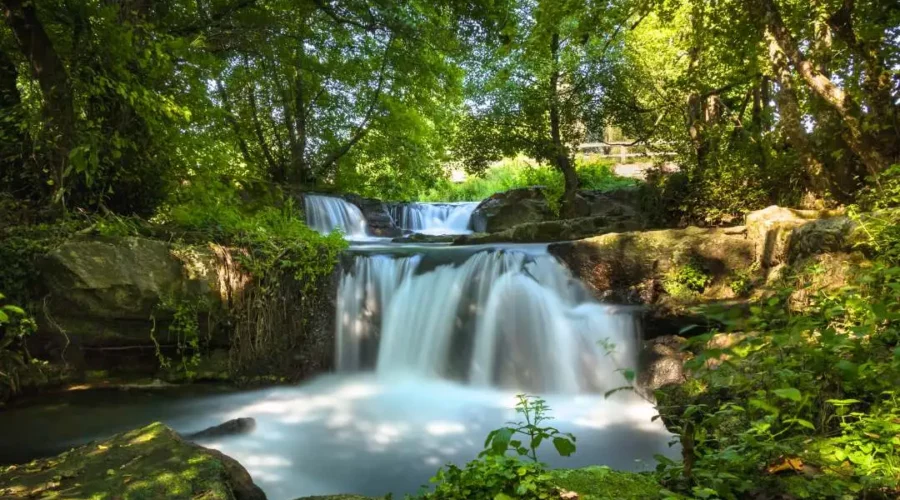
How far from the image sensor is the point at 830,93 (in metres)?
5.66

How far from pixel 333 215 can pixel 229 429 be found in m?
7.73

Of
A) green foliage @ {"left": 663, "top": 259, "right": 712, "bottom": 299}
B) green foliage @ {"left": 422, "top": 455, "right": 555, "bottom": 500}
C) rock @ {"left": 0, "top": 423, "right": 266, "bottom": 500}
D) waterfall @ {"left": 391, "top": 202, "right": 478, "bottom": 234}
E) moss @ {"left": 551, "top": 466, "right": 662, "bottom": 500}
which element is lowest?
rock @ {"left": 0, "top": 423, "right": 266, "bottom": 500}

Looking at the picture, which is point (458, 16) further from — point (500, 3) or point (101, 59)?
point (101, 59)

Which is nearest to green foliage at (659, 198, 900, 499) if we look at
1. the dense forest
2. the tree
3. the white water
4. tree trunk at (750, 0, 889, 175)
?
the dense forest

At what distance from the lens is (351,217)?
1268cm

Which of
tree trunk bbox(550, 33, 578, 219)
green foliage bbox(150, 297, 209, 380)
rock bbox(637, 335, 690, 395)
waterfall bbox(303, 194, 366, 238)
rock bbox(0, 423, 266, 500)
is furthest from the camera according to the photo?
waterfall bbox(303, 194, 366, 238)

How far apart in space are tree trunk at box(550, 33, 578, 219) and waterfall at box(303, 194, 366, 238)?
16.0 feet

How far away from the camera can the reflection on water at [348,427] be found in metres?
4.40

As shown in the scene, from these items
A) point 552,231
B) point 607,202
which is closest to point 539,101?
point 552,231

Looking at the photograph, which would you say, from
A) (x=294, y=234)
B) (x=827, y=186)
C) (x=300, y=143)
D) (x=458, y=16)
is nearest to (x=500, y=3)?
(x=458, y=16)

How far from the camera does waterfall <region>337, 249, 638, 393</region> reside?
21.2ft

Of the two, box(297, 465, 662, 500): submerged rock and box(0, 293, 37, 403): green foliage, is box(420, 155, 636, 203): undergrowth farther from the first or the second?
box(297, 465, 662, 500): submerged rock

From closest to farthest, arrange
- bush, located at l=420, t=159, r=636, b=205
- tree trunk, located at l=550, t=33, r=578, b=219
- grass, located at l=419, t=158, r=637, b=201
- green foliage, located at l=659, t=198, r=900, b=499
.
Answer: green foliage, located at l=659, t=198, r=900, b=499 < tree trunk, located at l=550, t=33, r=578, b=219 < bush, located at l=420, t=159, r=636, b=205 < grass, located at l=419, t=158, r=637, b=201

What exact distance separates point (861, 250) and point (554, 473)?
14.8ft
